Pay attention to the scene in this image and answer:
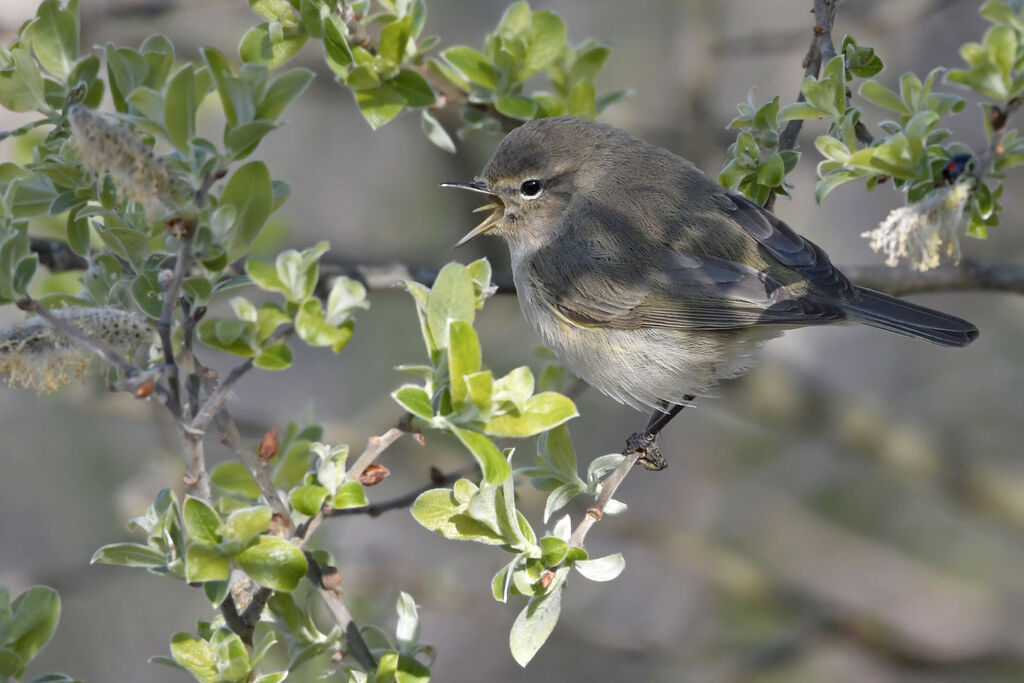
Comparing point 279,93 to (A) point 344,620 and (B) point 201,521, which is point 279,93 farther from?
(A) point 344,620

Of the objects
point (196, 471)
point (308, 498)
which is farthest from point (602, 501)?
point (196, 471)

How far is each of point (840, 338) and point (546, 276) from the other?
15.1 ft

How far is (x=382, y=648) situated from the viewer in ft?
6.72

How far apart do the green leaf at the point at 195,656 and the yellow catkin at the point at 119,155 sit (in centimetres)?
76

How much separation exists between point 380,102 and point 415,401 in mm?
1077

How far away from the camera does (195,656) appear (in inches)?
66.9

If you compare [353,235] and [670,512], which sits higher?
[353,235]

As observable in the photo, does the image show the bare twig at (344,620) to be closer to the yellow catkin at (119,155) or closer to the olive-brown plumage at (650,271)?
the yellow catkin at (119,155)

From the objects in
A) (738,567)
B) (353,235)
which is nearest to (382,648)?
(738,567)

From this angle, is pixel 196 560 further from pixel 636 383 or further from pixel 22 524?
pixel 22 524

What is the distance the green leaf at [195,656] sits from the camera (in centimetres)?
169

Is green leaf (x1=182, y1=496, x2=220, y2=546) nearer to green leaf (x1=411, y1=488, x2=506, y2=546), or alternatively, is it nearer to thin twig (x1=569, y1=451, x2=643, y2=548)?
green leaf (x1=411, y1=488, x2=506, y2=546)

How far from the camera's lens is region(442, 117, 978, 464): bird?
3004 millimetres

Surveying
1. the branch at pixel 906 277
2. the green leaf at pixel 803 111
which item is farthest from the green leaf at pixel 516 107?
the green leaf at pixel 803 111
